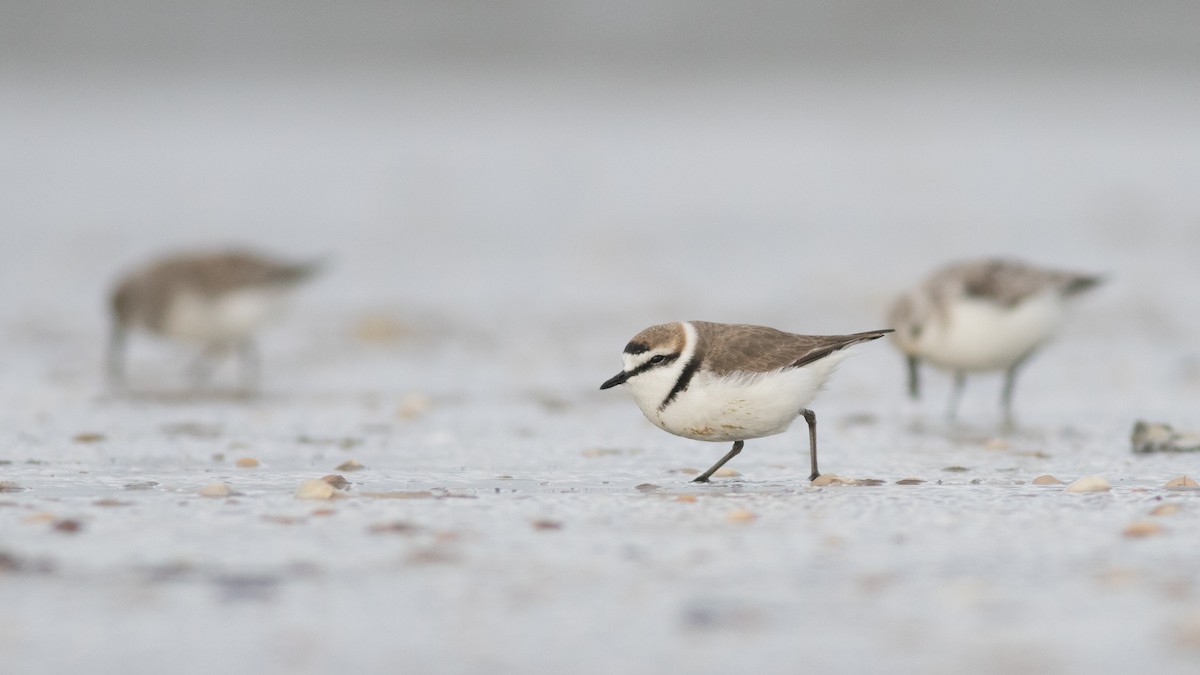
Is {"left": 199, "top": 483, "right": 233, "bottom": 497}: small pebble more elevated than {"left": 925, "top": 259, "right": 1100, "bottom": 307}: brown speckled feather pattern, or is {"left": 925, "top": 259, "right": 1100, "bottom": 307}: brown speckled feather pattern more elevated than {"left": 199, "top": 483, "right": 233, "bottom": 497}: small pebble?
{"left": 925, "top": 259, "right": 1100, "bottom": 307}: brown speckled feather pattern

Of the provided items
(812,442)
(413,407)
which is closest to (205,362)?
(413,407)

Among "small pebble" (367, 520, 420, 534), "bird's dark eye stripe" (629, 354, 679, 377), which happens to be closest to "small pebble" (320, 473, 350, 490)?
"small pebble" (367, 520, 420, 534)

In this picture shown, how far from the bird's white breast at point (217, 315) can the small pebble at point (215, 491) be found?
15.7 feet

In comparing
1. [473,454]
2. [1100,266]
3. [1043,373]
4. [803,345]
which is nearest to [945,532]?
[803,345]

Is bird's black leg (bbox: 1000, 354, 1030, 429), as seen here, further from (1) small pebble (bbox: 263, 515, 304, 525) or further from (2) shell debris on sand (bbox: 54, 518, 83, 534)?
(2) shell debris on sand (bbox: 54, 518, 83, 534)

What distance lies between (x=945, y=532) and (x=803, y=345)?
1597mm

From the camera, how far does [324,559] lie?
164 inches

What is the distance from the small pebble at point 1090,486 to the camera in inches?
207

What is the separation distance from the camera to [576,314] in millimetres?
11195

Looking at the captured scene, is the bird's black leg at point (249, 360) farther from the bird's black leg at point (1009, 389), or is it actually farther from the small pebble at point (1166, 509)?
the small pebble at point (1166, 509)

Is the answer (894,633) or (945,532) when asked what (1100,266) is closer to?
(945,532)

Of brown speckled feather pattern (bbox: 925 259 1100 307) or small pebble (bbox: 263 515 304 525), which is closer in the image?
small pebble (bbox: 263 515 304 525)

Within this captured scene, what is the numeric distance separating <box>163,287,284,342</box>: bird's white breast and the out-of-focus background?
36 cm

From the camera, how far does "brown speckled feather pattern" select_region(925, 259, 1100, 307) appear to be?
8.48 m
